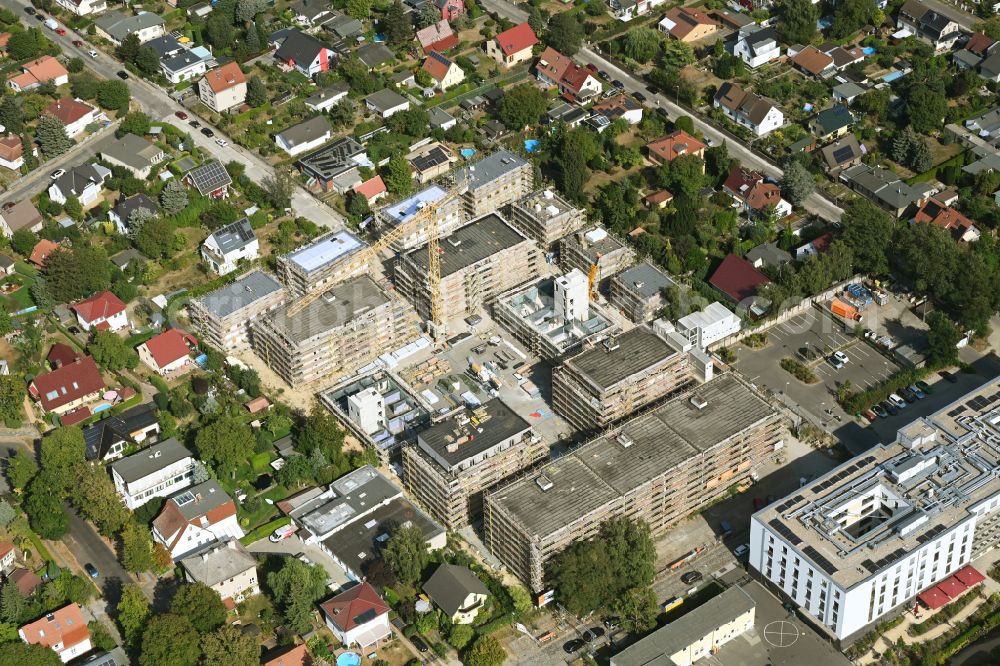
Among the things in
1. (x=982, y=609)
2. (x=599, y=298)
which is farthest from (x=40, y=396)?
(x=982, y=609)

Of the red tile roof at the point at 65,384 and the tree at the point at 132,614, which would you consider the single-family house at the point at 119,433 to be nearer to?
the red tile roof at the point at 65,384

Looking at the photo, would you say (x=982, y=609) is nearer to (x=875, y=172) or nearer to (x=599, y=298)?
(x=599, y=298)

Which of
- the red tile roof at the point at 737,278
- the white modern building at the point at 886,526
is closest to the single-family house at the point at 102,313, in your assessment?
the red tile roof at the point at 737,278

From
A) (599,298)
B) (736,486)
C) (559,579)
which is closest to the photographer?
(559,579)

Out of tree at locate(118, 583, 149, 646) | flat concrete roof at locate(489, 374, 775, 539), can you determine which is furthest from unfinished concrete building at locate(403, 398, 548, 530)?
tree at locate(118, 583, 149, 646)

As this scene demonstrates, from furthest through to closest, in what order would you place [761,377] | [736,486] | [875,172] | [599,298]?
[875,172], [599,298], [761,377], [736,486]

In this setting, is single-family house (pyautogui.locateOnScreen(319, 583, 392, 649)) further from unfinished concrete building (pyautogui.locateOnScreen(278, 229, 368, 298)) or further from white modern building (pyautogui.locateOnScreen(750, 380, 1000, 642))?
unfinished concrete building (pyautogui.locateOnScreen(278, 229, 368, 298))
